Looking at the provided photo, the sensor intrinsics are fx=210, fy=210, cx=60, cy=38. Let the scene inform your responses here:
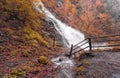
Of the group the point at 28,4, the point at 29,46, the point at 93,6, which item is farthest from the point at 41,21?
the point at 93,6

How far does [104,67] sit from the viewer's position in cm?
1010

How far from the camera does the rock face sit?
46.4 metres

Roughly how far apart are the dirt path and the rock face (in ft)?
108

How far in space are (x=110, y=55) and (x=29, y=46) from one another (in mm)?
7146

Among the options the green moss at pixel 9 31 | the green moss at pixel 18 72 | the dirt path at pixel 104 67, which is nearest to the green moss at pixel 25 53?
the green moss at pixel 9 31

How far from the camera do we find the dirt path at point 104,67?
9117mm

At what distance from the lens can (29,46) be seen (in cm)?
1708

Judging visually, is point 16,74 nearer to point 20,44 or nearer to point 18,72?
point 18,72

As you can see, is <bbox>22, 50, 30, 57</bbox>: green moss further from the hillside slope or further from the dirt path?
the dirt path

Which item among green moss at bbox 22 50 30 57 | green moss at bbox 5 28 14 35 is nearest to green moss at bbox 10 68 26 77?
green moss at bbox 22 50 30 57

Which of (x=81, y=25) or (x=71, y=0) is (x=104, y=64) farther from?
(x=71, y=0)

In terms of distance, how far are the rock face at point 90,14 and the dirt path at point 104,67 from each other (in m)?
32.8

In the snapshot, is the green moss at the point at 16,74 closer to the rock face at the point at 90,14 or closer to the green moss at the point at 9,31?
the green moss at the point at 9,31

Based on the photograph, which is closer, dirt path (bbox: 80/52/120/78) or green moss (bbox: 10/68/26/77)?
dirt path (bbox: 80/52/120/78)
